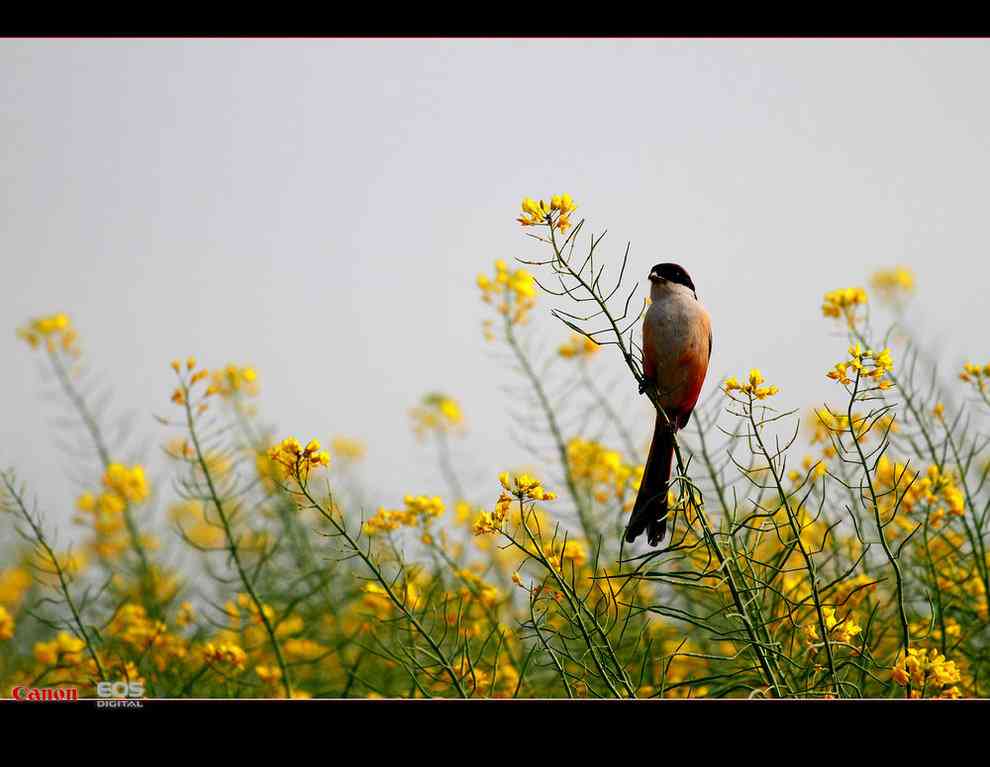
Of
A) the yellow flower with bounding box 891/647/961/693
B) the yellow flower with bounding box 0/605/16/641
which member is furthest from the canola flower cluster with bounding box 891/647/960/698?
the yellow flower with bounding box 0/605/16/641

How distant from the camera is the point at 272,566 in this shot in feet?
9.77

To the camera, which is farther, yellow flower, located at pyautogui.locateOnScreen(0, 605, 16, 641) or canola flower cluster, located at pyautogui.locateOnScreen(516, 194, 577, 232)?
yellow flower, located at pyautogui.locateOnScreen(0, 605, 16, 641)

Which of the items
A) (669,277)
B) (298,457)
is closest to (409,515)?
(298,457)

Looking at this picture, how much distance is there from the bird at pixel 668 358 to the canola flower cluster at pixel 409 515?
0.50 m

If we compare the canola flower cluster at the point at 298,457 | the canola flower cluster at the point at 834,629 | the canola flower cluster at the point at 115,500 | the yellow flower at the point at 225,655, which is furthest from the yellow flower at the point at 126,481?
the canola flower cluster at the point at 834,629

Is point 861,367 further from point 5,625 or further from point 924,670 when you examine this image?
point 5,625

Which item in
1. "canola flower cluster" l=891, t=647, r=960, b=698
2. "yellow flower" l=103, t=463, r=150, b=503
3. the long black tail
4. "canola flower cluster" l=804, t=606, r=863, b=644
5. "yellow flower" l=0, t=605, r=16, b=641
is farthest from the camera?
"yellow flower" l=103, t=463, r=150, b=503

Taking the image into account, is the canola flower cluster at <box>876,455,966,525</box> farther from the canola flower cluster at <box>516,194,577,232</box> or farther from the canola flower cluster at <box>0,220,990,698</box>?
the canola flower cluster at <box>516,194,577,232</box>

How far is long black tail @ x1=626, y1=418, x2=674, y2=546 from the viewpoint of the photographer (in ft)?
6.46

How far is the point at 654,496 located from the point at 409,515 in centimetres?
64

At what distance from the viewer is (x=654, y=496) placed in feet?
6.17

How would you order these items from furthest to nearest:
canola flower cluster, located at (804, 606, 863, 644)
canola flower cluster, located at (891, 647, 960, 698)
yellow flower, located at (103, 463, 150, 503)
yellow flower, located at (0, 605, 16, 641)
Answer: yellow flower, located at (103, 463, 150, 503)
yellow flower, located at (0, 605, 16, 641)
canola flower cluster, located at (804, 606, 863, 644)
canola flower cluster, located at (891, 647, 960, 698)

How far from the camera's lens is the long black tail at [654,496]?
1.97 meters
